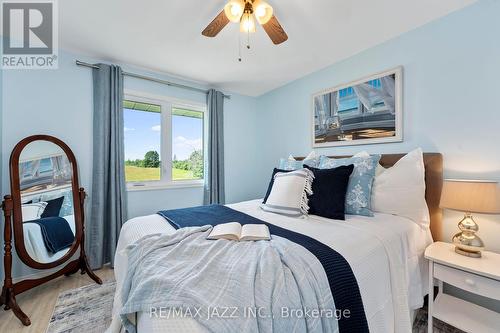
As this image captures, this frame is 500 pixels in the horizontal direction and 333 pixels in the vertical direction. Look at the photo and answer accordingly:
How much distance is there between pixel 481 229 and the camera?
5.30 ft

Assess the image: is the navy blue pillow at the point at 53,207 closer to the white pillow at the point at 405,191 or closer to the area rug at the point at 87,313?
the area rug at the point at 87,313

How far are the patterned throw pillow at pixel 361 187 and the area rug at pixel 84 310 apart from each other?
6.96 ft

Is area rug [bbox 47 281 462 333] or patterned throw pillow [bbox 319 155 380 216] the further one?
patterned throw pillow [bbox 319 155 380 216]

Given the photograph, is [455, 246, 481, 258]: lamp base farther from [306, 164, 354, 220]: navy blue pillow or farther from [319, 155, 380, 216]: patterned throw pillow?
[306, 164, 354, 220]: navy blue pillow

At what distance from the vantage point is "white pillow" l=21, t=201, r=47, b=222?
1.99 meters

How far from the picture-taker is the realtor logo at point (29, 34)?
177 cm

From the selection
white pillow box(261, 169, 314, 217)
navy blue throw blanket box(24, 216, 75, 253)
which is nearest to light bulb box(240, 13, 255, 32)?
white pillow box(261, 169, 314, 217)

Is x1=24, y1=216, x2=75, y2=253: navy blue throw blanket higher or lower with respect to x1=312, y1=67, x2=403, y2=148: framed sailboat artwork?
lower

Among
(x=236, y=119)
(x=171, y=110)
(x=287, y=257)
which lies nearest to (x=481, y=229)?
(x=287, y=257)

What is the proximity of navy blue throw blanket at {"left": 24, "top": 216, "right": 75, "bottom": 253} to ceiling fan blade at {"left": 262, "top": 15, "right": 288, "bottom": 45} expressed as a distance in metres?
2.68

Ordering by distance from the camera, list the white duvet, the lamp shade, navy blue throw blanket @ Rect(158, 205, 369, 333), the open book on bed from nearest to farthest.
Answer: navy blue throw blanket @ Rect(158, 205, 369, 333) < the white duvet < the open book on bed < the lamp shade

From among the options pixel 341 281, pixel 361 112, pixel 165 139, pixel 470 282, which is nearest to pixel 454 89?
pixel 361 112

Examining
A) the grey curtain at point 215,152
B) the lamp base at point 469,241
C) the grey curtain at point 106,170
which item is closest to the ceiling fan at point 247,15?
the grey curtain at point 106,170

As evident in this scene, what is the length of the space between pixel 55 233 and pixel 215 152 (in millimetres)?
2046
